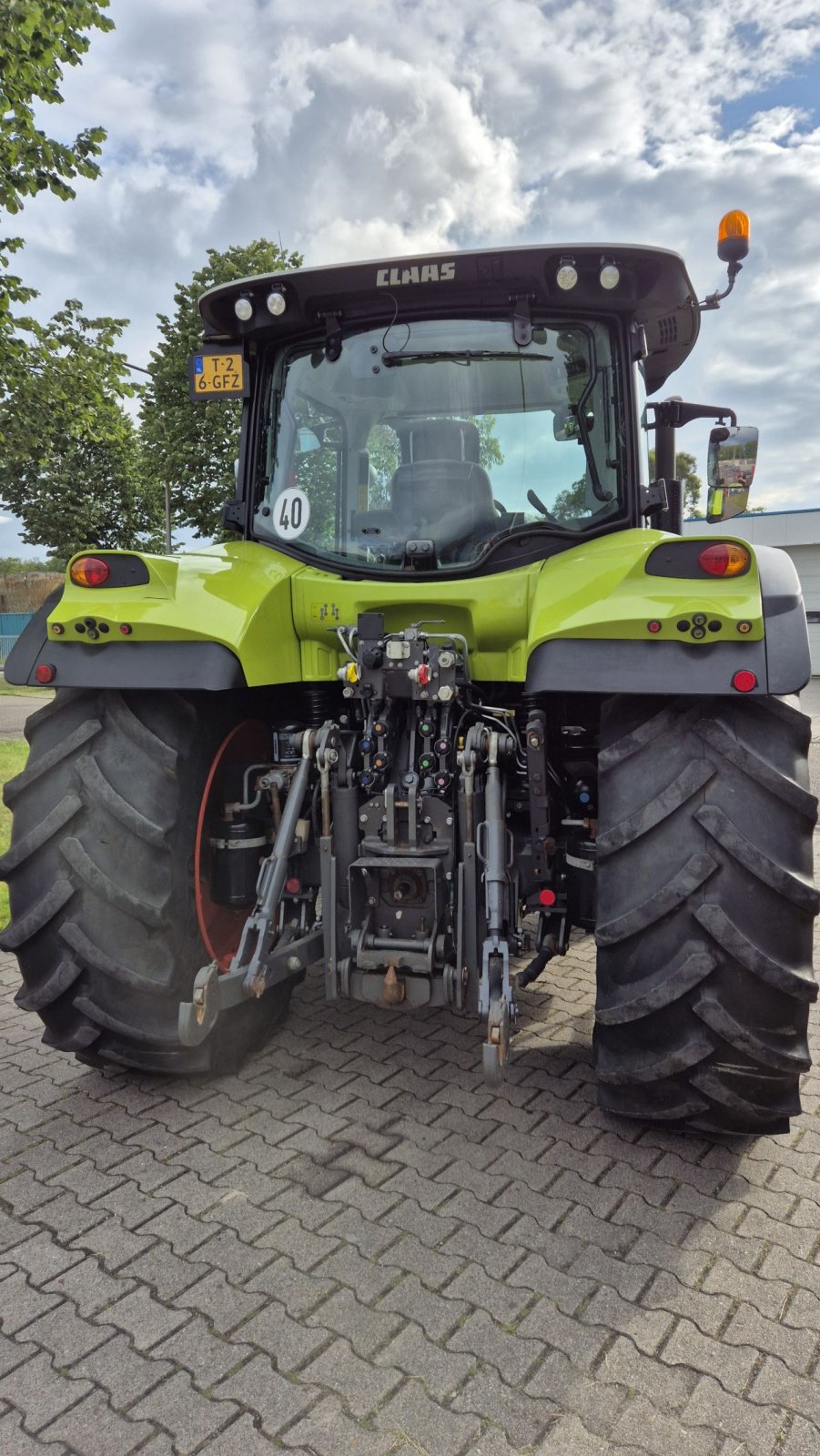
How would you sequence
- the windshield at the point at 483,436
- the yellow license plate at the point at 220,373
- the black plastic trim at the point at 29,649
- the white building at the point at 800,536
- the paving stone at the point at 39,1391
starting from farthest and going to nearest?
the white building at the point at 800,536 → the yellow license plate at the point at 220,373 → the windshield at the point at 483,436 → the black plastic trim at the point at 29,649 → the paving stone at the point at 39,1391

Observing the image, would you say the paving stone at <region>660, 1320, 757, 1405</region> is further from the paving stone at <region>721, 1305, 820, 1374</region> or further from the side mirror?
the side mirror

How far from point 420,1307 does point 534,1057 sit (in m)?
1.34

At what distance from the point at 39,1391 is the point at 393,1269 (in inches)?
31.2

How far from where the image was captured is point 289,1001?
148 inches

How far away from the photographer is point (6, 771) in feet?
30.3

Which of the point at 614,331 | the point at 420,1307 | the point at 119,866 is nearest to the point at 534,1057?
the point at 420,1307

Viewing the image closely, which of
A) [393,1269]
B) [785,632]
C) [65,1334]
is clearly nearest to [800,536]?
[785,632]

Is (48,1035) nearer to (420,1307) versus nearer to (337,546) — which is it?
(420,1307)

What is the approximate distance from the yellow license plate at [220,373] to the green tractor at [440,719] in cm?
1

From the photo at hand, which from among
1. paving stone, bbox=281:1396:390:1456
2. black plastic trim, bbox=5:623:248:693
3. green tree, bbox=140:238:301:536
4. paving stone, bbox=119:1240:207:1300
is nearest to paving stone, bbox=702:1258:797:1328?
paving stone, bbox=281:1396:390:1456

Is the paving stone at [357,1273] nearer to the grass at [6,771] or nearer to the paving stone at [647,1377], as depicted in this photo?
the paving stone at [647,1377]

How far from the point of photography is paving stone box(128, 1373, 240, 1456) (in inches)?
72.1

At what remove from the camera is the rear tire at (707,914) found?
2.43 metres


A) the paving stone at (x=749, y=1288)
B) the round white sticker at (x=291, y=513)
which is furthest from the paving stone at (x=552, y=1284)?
the round white sticker at (x=291, y=513)
